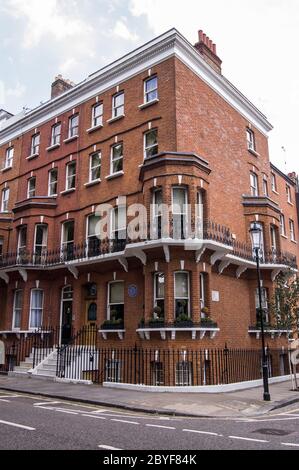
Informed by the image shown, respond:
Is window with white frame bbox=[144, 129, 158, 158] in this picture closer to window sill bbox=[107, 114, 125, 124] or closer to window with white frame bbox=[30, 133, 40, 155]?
window sill bbox=[107, 114, 125, 124]

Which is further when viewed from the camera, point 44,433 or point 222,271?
point 222,271

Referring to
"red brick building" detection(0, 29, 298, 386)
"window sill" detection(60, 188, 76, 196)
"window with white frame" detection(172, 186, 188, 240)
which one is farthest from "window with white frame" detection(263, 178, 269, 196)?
"window sill" detection(60, 188, 76, 196)

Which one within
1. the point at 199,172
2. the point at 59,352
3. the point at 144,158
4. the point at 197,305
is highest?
the point at 144,158

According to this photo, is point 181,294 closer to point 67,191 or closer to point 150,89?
point 67,191

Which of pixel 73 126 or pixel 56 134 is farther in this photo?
pixel 56 134

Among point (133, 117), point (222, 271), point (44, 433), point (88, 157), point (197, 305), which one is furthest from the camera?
point (88, 157)

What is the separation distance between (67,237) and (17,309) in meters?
4.68

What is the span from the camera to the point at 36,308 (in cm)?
2203

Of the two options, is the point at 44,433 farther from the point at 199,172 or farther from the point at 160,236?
the point at 199,172

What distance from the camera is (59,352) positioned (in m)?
18.1

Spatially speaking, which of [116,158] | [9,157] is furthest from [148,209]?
[9,157]

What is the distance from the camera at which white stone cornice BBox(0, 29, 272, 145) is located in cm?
2031

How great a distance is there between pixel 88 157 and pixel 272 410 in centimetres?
1575
